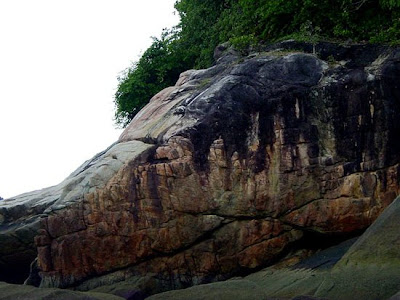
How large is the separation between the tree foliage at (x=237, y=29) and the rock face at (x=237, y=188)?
82.3 inches

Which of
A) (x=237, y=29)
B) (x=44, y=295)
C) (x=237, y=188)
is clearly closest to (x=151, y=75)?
(x=237, y=29)

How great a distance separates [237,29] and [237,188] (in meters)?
6.48

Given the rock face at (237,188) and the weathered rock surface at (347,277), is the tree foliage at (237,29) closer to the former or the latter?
the rock face at (237,188)

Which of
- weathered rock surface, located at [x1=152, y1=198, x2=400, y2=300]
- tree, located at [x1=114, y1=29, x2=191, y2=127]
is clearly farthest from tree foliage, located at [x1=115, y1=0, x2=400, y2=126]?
weathered rock surface, located at [x1=152, y1=198, x2=400, y2=300]

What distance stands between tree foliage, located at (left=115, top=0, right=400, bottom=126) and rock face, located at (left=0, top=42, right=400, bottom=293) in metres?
2.09

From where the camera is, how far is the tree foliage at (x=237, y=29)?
16.6 metres

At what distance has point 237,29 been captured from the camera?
61.5 feet

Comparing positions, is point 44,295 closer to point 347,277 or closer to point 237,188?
point 237,188

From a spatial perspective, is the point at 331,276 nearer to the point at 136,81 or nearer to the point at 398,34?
the point at 398,34

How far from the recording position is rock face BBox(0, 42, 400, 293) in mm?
14297

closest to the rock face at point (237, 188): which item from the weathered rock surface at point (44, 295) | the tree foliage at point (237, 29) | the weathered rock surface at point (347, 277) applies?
the weathered rock surface at point (347, 277)

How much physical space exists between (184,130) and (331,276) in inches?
213


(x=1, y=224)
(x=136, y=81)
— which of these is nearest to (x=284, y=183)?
(x=1, y=224)

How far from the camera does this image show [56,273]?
14.7 metres
